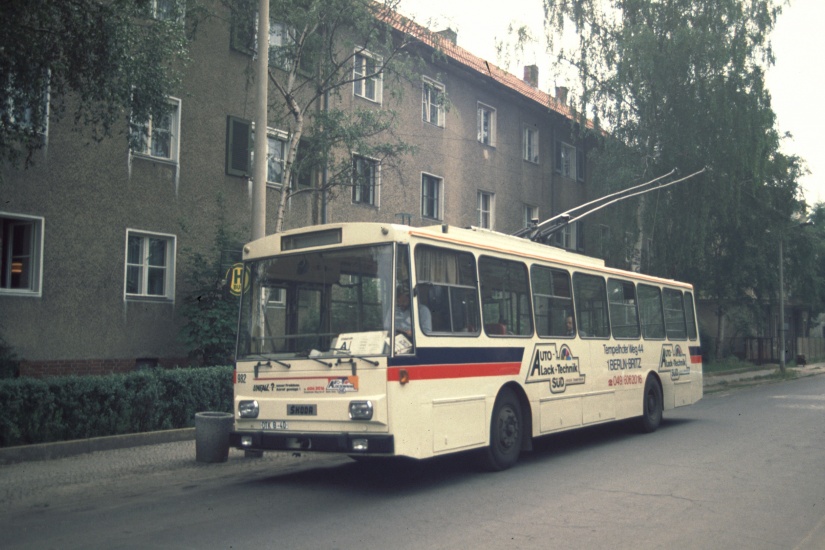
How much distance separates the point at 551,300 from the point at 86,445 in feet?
22.4

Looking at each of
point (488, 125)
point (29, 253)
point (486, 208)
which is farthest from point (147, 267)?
point (488, 125)

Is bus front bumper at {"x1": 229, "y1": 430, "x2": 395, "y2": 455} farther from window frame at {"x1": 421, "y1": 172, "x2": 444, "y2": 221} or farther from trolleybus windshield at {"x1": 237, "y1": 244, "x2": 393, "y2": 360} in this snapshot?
window frame at {"x1": 421, "y1": 172, "x2": 444, "y2": 221}

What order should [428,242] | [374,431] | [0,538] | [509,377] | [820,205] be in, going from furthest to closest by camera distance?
[820,205], [509,377], [428,242], [374,431], [0,538]

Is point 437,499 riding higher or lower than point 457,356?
lower

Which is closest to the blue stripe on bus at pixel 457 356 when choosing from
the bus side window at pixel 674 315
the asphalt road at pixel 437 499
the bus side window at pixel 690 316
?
the asphalt road at pixel 437 499

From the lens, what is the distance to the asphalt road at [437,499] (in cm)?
671

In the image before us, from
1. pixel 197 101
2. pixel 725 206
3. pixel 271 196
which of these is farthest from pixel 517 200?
pixel 197 101

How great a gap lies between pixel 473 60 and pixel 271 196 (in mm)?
12997

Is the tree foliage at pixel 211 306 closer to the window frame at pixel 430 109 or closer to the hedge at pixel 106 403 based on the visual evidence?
the hedge at pixel 106 403

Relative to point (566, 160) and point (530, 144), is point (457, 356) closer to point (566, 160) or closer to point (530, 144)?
point (530, 144)

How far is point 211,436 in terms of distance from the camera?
11.2m

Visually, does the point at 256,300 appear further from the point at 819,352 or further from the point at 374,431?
the point at 819,352

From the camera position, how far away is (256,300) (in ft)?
31.6

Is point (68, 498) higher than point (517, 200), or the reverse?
point (517, 200)
